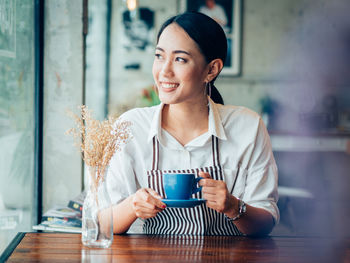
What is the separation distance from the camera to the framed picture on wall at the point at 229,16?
583 cm

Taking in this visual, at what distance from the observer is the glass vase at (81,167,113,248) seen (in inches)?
47.1

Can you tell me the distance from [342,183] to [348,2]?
8.19 feet

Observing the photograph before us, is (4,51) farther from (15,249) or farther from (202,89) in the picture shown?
(15,249)

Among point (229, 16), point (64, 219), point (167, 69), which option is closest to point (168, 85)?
point (167, 69)

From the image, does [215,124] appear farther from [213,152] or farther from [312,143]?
[312,143]

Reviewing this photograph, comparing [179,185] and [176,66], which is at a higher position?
[176,66]

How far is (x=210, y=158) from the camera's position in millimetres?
1698

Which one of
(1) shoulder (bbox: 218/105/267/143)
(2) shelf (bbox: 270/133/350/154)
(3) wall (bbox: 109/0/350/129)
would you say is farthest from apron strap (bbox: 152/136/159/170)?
(3) wall (bbox: 109/0/350/129)

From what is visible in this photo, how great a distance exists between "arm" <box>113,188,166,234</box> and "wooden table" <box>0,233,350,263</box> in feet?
0.19

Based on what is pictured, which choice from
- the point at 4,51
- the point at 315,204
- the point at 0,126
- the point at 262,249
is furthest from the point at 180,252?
the point at 315,204

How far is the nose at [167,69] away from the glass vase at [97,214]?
1.79 feet

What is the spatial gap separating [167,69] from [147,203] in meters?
0.55

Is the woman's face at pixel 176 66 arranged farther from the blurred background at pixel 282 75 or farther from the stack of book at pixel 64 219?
the blurred background at pixel 282 75

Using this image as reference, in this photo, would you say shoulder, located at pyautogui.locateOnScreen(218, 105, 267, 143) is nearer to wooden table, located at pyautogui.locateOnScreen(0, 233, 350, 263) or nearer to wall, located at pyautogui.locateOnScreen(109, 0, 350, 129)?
wooden table, located at pyautogui.locateOnScreen(0, 233, 350, 263)
